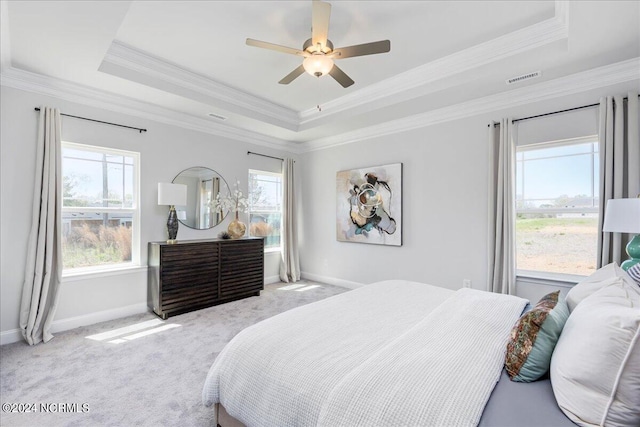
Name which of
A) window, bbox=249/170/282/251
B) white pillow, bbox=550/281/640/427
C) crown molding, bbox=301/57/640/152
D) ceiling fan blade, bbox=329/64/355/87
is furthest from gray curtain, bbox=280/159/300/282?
white pillow, bbox=550/281/640/427

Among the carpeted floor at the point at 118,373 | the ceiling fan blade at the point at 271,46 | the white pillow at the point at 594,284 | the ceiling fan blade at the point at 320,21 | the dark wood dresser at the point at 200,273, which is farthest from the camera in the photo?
the dark wood dresser at the point at 200,273

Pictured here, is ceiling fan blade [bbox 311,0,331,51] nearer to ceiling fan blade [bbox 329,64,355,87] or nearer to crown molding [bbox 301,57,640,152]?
ceiling fan blade [bbox 329,64,355,87]

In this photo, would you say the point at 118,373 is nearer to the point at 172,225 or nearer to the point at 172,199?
the point at 172,225

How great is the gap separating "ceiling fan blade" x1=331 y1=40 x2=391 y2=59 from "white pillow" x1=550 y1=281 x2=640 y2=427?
2.09m

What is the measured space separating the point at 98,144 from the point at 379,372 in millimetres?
3892

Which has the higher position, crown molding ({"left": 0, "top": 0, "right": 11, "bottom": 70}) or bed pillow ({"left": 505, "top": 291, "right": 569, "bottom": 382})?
crown molding ({"left": 0, "top": 0, "right": 11, "bottom": 70})

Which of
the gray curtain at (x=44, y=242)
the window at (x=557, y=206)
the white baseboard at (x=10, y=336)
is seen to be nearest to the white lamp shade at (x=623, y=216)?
the window at (x=557, y=206)

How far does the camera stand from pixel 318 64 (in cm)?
246

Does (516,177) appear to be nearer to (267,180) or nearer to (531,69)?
(531,69)

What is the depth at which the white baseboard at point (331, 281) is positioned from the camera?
4895 mm

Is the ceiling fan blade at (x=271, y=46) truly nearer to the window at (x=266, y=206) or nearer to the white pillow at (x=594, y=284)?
the white pillow at (x=594, y=284)

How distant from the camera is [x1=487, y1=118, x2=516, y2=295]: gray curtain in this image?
3246 mm

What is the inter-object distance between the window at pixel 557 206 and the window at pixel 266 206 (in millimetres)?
3736

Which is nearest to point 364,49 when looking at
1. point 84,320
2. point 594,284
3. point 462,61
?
point 462,61
